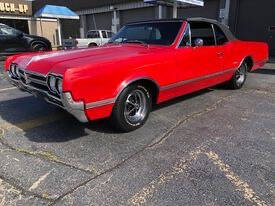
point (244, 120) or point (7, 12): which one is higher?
point (7, 12)

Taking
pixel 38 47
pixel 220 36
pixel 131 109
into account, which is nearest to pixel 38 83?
pixel 131 109

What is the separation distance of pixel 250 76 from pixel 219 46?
359 centimetres

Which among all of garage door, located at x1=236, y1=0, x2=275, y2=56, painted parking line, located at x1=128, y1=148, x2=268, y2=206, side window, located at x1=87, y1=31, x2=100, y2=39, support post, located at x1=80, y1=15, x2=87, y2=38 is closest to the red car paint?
painted parking line, located at x1=128, y1=148, x2=268, y2=206

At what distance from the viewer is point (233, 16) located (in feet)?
53.3

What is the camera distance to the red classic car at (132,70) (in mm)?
3729

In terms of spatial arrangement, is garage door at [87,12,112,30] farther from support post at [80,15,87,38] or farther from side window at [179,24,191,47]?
side window at [179,24,191,47]

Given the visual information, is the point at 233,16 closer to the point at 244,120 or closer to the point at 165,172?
the point at 244,120

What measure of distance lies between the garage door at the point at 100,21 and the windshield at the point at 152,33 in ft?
64.2

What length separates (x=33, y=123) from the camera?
4828 millimetres

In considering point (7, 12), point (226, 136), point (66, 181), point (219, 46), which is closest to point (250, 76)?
point (219, 46)

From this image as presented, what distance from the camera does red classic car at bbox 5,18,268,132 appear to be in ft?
12.2

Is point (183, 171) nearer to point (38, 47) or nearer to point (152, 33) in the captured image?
point (152, 33)

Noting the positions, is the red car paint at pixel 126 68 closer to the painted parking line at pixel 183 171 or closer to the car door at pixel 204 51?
the car door at pixel 204 51

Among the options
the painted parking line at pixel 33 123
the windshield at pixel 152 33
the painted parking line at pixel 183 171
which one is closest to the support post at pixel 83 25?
→ the windshield at pixel 152 33
